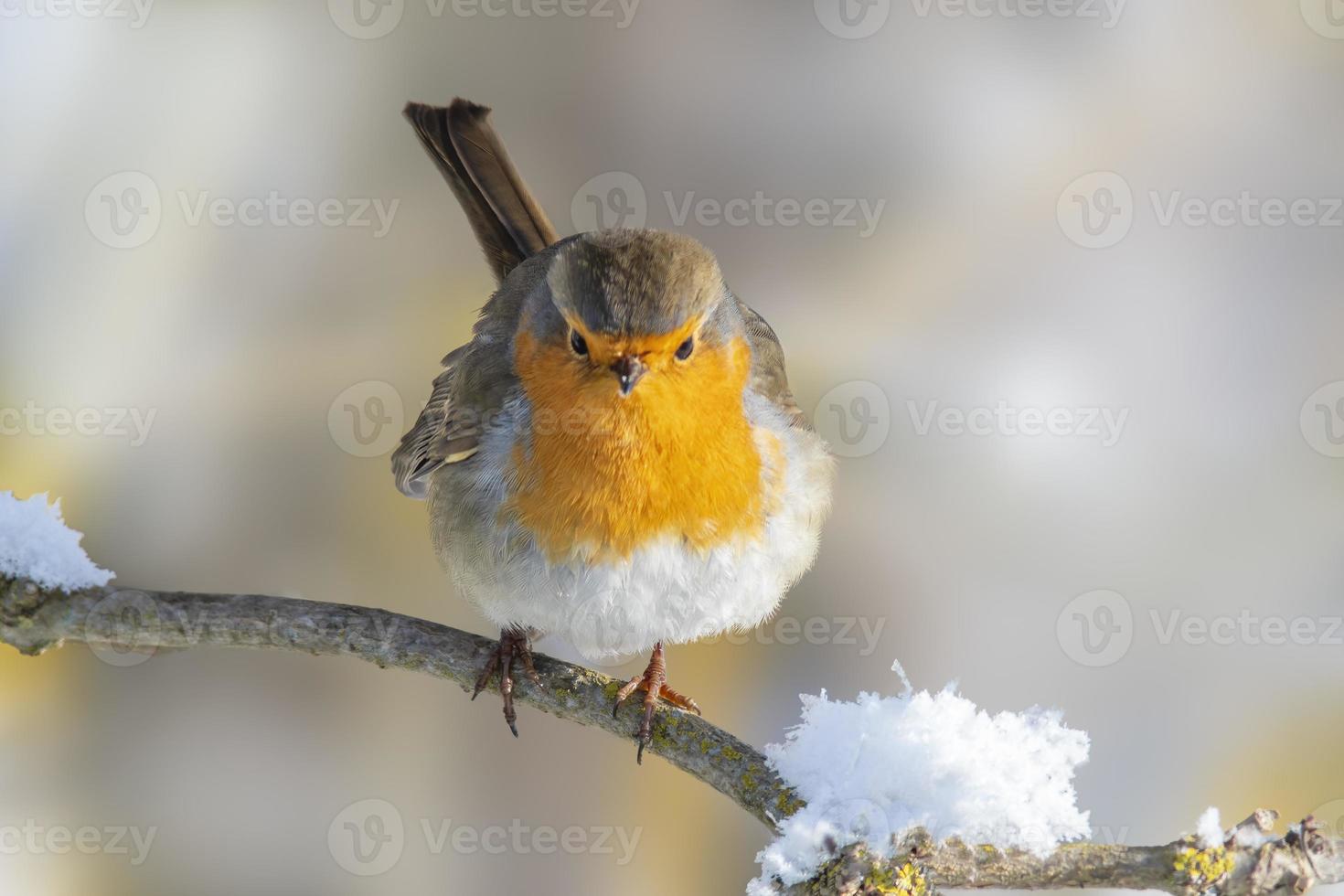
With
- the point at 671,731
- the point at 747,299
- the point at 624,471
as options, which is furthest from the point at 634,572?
the point at 747,299

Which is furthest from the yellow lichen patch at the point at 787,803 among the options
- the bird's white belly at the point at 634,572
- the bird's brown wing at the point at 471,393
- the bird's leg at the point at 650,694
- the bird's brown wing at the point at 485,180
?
the bird's brown wing at the point at 485,180

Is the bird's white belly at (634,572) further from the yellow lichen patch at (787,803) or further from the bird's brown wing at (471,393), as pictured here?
the yellow lichen patch at (787,803)

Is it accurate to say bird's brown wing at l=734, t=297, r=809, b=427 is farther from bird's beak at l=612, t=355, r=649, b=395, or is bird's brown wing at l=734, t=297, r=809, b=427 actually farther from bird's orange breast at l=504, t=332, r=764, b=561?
bird's beak at l=612, t=355, r=649, b=395

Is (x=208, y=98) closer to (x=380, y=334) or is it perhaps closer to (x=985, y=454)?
(x=380, y=334)

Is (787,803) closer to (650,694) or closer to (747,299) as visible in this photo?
(650,694)

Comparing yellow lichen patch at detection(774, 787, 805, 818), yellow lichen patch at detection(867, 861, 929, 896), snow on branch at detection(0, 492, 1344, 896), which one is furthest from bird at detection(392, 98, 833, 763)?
yellow lichen patch at detection(867, 861, 929, 896)
